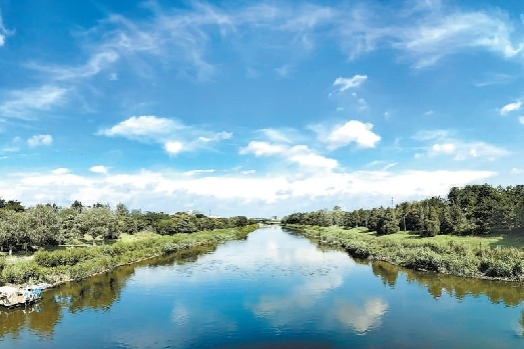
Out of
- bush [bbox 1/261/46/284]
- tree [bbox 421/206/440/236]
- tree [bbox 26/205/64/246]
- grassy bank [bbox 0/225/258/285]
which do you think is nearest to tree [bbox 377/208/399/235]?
tree [bbox 421/206/440/236]

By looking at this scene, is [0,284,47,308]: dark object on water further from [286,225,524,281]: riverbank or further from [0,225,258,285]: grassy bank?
[286,225,524,281]: riverbank

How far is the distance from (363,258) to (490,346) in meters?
53.3

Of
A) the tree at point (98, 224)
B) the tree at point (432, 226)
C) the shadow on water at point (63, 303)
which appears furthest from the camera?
the tree at point (98, 224)

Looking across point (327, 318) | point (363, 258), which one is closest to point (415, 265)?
point (363, 258)

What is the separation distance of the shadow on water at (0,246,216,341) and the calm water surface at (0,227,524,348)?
12 cm

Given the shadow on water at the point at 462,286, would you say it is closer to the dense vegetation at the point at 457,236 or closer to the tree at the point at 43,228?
the dense vegetation at the point at 457,236

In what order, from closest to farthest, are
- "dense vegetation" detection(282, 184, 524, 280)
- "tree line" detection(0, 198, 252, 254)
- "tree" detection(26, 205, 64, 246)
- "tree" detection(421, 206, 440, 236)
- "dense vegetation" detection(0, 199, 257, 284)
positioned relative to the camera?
"dense vegetation" detection(282, 184, 524, 280) < "dense vegetation" detection(0, 199, 257, 284) < "tree line" detection(0, 198, 252, 254) < "tree" detection(26, 205, 64, 246) < "tree" detection(421, 206, 440, 236)

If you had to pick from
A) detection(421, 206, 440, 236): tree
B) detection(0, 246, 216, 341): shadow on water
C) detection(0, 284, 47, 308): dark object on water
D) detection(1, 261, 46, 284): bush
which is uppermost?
detection(421, 206, 440, 236): tree

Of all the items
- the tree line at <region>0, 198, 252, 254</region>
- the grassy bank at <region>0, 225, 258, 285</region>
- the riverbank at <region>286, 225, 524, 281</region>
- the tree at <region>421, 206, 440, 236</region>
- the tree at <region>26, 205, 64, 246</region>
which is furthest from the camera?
the tree at <region>421, 206, 440, 236</region>

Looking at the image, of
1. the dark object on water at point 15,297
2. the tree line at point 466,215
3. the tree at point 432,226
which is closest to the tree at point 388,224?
the tree line at point 466,215

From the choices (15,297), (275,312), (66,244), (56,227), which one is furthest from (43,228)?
(275,312)

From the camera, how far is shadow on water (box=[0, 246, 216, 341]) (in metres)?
42.2

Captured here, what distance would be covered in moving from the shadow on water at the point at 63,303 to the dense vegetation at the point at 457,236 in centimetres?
4759

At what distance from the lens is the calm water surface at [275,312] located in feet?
121
